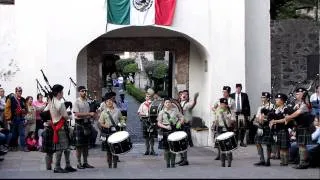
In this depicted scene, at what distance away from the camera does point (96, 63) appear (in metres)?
22.2

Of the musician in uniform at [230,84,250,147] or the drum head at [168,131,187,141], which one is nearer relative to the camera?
the drum head at [168,131,187,141]

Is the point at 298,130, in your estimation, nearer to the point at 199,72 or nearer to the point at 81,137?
the point at 81,137

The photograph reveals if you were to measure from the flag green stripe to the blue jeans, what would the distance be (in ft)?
13.1

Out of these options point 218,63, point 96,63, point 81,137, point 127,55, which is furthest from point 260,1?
point 127,55

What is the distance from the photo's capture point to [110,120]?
15.3 m

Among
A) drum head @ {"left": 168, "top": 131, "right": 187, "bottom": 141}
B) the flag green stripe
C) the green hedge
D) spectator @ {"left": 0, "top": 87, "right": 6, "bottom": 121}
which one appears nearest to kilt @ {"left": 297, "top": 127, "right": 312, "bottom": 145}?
A: drum head @ {"left": 168, "top": 131, "right": 187, "bottom": 141}

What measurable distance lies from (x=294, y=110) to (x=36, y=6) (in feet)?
30.6

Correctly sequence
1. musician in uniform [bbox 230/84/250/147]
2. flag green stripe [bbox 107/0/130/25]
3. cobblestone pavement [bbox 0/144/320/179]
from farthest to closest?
1. flag green stripe [bbox 107/0/130/25]
2. musician in uniform [bbox 230/84/250/147]
3. cobblestone pavement [bbox 0/144/320/179]

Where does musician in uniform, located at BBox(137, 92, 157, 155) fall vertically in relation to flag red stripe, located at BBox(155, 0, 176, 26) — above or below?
below

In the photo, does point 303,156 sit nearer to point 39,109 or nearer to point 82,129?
point 82,129

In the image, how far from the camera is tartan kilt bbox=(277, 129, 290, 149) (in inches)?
595

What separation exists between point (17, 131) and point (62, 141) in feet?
17.0

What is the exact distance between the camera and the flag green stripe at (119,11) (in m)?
20.3

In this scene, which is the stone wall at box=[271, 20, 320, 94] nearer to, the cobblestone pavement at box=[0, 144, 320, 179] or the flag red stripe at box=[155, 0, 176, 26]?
the cobblestone pavement at box=[0, 144, 320, 179]
